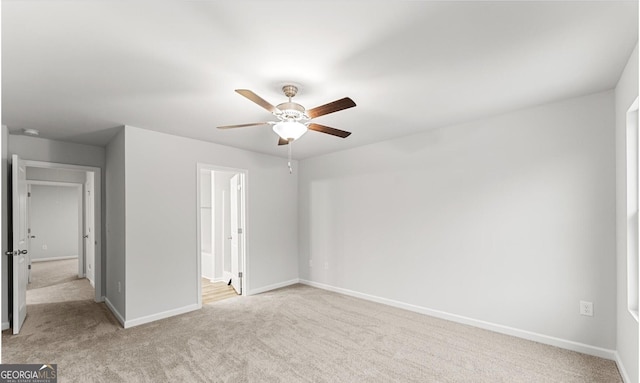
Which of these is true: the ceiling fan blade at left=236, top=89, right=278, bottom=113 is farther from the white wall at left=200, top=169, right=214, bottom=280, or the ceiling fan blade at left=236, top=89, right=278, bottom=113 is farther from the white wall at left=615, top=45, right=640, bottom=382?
the white wall at left=200, top=169, right=214, bottom=280

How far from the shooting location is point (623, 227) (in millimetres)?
2387

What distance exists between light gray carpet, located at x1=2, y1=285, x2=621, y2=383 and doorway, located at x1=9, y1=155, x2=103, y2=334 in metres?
0.47

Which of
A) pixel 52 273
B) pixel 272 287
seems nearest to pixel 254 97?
pixel 272 287

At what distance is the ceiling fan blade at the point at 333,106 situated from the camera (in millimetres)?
2131

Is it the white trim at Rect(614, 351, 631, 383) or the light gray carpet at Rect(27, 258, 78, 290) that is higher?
the white trim at Rect(614, 351, 631, 383)

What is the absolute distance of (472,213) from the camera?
3.59 meters

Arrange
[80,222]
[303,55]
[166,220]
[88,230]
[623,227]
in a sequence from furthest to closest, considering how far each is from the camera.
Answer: [80,222] → [88,230] → [166,220] → [623,227] → [303,55]

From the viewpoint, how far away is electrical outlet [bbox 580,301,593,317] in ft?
9.19

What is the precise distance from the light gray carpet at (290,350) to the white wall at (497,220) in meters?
0.35

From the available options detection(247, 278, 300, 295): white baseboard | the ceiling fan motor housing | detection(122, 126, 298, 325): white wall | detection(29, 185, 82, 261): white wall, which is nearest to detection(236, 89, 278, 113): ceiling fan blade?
the ceiling fan motor housing

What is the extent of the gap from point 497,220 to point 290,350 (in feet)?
8.58

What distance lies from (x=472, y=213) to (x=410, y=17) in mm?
2611

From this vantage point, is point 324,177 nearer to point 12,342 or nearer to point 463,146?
point 463,146

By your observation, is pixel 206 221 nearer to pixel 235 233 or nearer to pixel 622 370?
pixel 235 233
